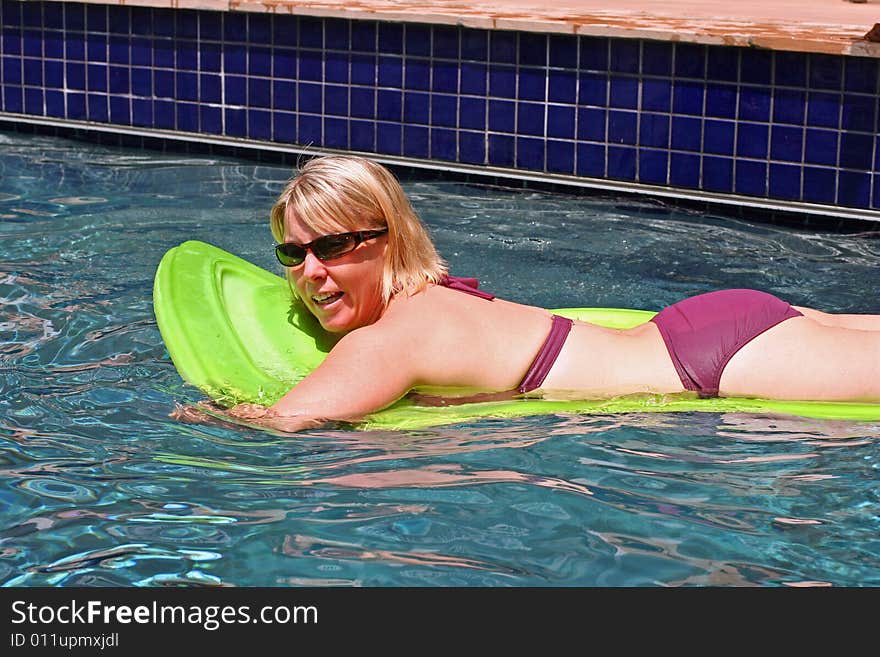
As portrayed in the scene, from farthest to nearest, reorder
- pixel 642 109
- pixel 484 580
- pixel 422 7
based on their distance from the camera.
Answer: pixel 422 7
pixel 642 109
pixel 484 580

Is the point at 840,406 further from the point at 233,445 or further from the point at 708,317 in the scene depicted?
the point at 233,445

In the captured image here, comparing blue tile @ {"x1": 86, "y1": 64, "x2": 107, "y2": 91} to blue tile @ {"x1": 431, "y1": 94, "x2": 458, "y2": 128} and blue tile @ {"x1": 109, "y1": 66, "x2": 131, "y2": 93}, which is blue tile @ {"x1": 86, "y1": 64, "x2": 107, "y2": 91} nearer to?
blue tile @ {"x1": 109, "y1": 66, "x2": 131, "y2": 93}

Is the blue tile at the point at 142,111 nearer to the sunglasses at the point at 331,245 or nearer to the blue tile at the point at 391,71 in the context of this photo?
the blue tile at the point at 391,71

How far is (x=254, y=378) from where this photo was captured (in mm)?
4016

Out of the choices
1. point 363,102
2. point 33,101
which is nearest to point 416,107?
point 363,102

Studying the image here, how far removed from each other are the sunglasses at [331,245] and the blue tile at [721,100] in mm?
3319

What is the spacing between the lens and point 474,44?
23.1 feet

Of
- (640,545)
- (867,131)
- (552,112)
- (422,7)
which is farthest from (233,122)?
(640,545)

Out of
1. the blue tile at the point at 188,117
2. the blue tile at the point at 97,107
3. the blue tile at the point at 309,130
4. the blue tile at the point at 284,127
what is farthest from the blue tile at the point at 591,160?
the blue tile at the point at 97,107

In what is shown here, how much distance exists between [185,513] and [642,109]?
425 cm

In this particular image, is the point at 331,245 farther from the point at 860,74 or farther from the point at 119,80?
the point at 119,80

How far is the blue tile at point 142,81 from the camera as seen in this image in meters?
7.92

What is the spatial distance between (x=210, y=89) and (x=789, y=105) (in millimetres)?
3243

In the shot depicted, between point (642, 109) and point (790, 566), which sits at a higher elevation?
point (642, 109)
